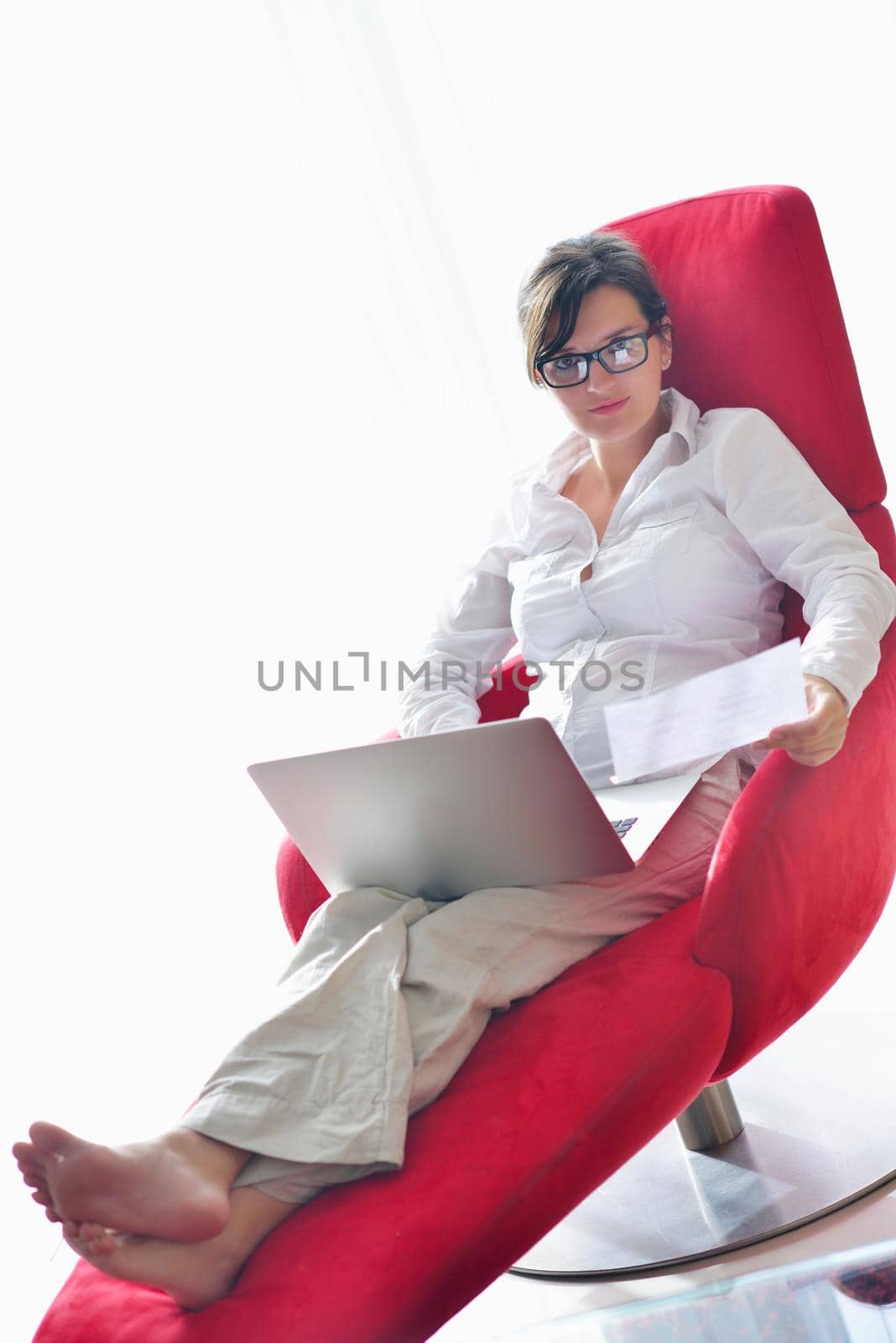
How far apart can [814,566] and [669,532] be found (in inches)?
7.2

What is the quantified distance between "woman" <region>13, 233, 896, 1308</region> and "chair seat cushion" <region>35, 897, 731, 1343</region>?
3 cm

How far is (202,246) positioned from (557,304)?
1.13m

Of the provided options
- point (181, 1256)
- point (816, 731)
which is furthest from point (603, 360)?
point (181, 1256)

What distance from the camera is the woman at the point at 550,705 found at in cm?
91

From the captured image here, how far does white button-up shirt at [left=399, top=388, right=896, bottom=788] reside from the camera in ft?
4.19

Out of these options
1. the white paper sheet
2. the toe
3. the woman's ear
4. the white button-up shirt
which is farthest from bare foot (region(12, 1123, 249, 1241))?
the woman's ear

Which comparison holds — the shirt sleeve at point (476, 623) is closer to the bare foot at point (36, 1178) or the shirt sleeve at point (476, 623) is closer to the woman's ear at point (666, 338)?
the woman's ear at point (666, 338)

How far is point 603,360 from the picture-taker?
1387mm

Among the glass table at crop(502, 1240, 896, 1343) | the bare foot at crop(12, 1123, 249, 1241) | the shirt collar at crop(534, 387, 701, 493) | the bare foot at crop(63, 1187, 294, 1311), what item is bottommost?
the glass table at crop(502, 1240, 896, 1343)

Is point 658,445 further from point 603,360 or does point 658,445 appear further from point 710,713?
point 710,713

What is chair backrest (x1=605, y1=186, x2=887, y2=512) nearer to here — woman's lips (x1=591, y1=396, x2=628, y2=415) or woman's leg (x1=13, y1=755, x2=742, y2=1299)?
woman's lips (x1=591, y1=396, x2=628, y2=415)

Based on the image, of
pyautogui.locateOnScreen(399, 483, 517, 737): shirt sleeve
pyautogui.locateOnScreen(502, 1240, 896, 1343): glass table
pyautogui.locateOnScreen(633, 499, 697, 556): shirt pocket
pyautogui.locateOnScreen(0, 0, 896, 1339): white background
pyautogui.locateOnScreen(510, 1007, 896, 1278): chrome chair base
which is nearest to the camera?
pyautogui.locateOnScreen(502, 1240, 896, 1343): glass table

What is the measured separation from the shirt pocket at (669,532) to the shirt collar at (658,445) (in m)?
0.07

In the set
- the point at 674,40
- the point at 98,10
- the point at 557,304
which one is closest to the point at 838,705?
the point at 557,304
